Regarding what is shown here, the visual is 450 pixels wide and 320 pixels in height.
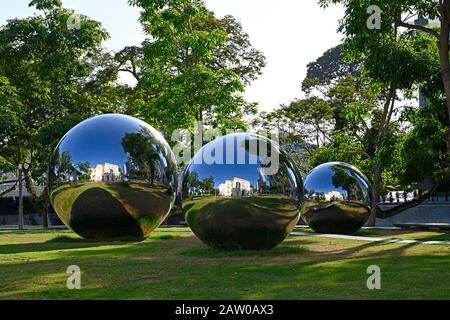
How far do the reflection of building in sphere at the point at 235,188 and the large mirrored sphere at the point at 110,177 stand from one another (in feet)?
14.0

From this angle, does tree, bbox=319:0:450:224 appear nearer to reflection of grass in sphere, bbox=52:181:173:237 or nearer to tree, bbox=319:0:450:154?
tree, bbox=319:0:450:154

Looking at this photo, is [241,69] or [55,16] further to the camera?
[241,69]

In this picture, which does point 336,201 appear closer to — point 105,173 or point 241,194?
point 105,173

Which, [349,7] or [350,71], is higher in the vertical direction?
[350,71]

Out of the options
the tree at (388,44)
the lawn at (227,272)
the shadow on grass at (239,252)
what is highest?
the tree at (388,44)

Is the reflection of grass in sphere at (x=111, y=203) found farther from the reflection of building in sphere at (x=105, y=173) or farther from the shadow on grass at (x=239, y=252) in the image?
the shadow on grass at (x=239, y=252)

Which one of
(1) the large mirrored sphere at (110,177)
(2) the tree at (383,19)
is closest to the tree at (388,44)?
(2) the tree at (383,19)

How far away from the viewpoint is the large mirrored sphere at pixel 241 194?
1259 cm

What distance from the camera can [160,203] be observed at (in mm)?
16875

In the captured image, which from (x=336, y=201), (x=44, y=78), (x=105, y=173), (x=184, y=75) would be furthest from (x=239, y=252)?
(x=44, y=78)

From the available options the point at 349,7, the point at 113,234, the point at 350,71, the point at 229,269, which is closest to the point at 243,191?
the point at 229,269

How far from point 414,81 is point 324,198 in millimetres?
4850
